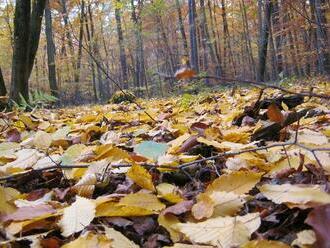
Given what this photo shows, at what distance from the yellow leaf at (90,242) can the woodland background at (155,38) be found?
0.58 metres

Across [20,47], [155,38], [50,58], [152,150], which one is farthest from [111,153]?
[155,38]

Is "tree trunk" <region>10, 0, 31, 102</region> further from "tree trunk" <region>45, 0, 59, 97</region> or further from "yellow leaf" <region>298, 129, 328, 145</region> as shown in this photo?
"tree trunk" <region>45, 0, 59, 97</region>

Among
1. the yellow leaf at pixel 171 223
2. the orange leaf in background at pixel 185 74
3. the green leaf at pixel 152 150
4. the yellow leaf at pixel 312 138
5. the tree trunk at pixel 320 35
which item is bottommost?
the yellow leaf at pixel 171 223

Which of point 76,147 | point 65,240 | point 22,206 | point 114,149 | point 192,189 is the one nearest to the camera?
point 65,240

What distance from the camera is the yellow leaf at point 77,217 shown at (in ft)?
2.55

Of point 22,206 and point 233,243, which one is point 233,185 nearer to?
point 233,243

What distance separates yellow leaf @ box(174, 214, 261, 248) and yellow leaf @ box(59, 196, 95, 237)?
0.19 meters

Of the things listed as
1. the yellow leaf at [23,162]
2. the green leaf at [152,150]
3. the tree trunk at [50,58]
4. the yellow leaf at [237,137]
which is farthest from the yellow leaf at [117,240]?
the tree trunk at [50,58]

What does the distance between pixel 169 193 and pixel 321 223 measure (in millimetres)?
362

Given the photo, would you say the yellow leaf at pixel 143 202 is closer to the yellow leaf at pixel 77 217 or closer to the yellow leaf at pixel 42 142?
the yellow leaf at pixel 77 217

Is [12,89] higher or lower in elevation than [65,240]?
higher

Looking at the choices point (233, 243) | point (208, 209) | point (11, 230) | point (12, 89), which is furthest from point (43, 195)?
point (12, 89)

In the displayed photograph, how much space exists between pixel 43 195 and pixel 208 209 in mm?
498

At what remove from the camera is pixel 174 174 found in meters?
1.14
